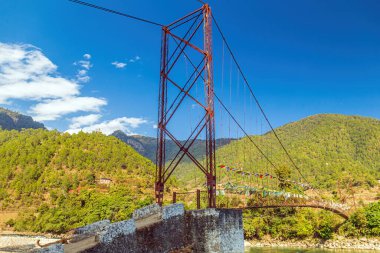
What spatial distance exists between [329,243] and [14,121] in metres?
170

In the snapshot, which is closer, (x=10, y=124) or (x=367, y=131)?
(x=367, y=131)

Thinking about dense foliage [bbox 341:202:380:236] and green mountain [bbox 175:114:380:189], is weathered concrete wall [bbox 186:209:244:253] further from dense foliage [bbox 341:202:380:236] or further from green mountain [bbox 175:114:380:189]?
green mountain [bbox 175:114:380:189]

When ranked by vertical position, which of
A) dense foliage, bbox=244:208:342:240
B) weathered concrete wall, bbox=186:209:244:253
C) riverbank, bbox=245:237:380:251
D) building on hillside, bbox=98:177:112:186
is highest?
building on hillside, bbox=98:177:112:186

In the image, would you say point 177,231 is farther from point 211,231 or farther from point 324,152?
point 324,152

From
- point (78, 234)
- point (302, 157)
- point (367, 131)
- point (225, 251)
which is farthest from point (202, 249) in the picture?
point (367, 131)

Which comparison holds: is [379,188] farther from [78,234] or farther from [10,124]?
[10,124]

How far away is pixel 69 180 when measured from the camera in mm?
67062

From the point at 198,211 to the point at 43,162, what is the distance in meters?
73.0

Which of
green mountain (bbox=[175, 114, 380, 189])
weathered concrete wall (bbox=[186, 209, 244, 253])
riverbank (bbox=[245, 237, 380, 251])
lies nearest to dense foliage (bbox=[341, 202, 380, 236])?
riverbank (bbox=[245, 237, 380, 251])

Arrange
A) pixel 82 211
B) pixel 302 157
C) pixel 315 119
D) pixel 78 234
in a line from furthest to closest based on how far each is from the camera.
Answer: pixel 315 119, pixel 302 157, pixel 82 211, pixel 78 234

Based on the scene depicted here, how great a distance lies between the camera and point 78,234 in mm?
7898

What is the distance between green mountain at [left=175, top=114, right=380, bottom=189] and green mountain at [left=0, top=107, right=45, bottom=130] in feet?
392

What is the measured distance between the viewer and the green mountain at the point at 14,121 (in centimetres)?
16638

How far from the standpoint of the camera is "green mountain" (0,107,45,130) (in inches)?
6550
